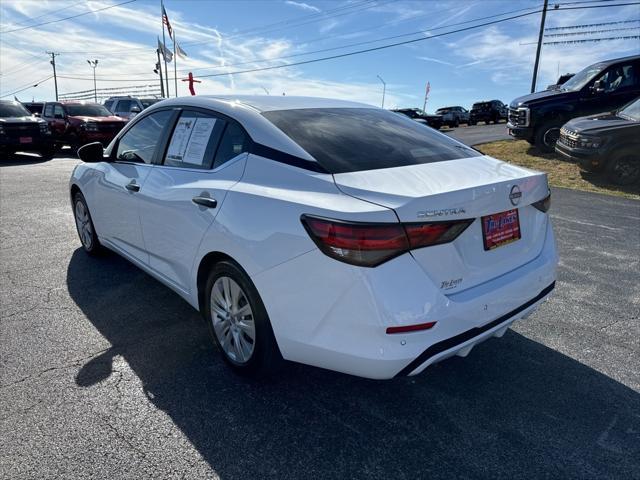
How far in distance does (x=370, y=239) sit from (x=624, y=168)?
9.74 meters

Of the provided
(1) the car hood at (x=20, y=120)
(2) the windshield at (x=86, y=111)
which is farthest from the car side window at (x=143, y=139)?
(2) the windshield at (x=86, y=111)

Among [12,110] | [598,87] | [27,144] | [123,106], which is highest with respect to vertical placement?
[598,87]

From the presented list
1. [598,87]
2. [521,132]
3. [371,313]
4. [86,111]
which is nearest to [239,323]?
[371,313]

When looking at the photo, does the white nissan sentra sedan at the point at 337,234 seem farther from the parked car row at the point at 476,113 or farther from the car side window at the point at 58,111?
the parked car row at the point at 476,113

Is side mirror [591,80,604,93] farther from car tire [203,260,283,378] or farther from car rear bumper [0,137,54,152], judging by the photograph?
car rear bumper [0,137,54,152]

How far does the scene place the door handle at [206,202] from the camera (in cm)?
271

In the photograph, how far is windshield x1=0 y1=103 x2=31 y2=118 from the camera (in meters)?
14.4

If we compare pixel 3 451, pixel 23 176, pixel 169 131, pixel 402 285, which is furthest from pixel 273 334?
pixel 23 176

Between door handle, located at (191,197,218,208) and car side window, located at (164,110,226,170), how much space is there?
0.79ft

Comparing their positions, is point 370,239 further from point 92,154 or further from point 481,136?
point 481,136

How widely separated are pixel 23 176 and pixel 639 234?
12663mm

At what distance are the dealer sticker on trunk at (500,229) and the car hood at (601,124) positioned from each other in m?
8.51

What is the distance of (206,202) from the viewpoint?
2.76 meters

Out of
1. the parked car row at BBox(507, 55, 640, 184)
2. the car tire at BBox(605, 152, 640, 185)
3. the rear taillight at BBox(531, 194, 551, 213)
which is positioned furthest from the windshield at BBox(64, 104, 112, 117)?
the rear taillight at BBox(531, 194, 551, 213)
